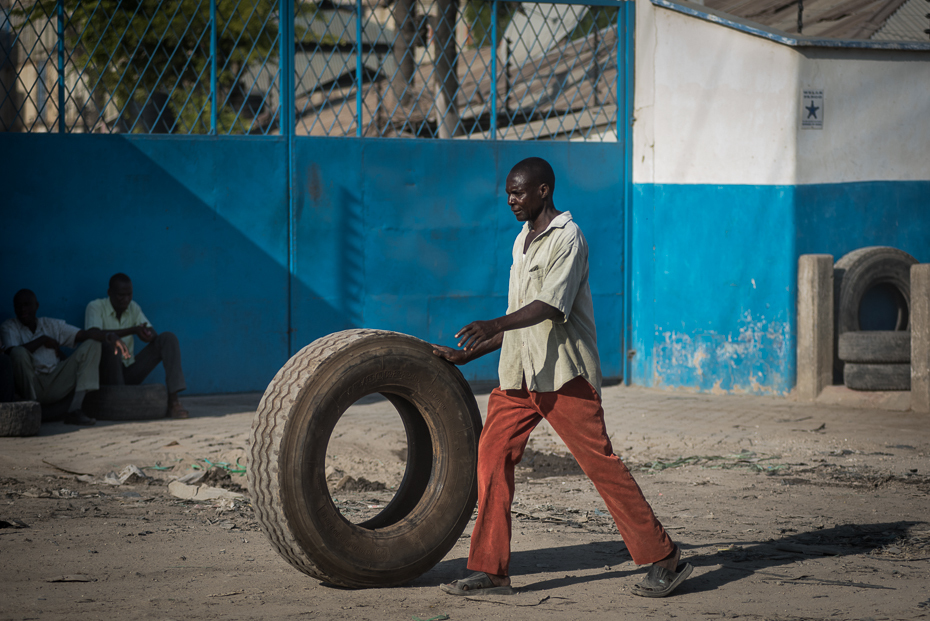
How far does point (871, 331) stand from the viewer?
28.8ft

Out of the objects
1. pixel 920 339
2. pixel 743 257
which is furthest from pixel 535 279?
pixel 743 257

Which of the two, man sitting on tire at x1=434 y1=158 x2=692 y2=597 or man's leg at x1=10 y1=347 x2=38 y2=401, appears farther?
man's leg at x1=10 y1=347 x2=38 y2=401

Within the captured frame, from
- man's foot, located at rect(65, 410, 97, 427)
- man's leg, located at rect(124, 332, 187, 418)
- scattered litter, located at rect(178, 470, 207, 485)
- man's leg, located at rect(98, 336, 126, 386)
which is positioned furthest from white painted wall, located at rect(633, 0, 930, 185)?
man's foot, located at rect(65, 410, 97, 427)

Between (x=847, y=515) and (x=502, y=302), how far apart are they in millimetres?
4866

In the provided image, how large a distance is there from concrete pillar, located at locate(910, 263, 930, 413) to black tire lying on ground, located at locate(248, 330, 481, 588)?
5231 mm

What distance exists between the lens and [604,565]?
4387 millimetres

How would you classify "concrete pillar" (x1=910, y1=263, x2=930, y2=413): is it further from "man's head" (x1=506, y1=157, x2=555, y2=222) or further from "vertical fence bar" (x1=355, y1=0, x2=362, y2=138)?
"man's head" (x1=506, y1=157, x2=555, y2=222)

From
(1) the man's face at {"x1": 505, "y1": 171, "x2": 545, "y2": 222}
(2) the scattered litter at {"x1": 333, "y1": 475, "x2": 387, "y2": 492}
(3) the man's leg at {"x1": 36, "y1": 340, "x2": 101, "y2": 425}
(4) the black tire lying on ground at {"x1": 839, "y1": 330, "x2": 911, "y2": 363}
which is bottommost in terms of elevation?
(2) the scattered litter at {"x1": 333, "y1": 475, "x2": 387, "y2": 492}

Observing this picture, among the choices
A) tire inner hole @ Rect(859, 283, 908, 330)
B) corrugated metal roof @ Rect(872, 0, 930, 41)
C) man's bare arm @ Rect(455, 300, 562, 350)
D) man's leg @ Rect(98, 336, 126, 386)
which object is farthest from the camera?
corrugated metal roof @ Rect(872, 0, 930, 41)

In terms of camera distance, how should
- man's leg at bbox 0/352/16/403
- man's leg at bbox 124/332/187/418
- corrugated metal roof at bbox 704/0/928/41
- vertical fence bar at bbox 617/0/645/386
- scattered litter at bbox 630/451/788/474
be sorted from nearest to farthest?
scattered litter at bbox 630/451/788/474
man's leg at bbox 0/352/16/403
man's leg at bbox 124/332/187/418
vertical fence bar at bbox 617/0/645/386
corrugated metal roof at bbox 704/0/928/41

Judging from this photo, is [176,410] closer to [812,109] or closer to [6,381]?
[6,381]

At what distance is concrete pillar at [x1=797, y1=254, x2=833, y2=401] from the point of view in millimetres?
8656

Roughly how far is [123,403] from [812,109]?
6461mm

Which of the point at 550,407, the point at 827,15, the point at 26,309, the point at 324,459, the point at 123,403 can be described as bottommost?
the point at 123,403
